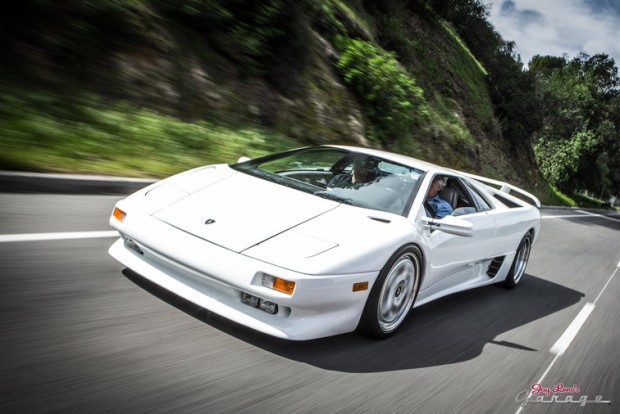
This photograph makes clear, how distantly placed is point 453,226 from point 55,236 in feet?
9.40

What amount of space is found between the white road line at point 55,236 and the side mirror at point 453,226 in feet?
8.18

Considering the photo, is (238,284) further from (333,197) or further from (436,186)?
(436,186)

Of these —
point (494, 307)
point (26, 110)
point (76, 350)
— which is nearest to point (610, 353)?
point (494, 307)

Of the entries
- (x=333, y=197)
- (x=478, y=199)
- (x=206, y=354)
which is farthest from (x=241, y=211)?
(x=478, y=199)

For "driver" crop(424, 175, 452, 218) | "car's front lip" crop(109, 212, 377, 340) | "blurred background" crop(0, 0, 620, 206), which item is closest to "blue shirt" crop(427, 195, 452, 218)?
"driver" crop(424, 175, 452, 218)

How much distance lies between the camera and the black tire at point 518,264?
5949mm

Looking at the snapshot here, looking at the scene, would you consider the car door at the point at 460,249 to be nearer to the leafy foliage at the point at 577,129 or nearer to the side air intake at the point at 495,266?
the side air intake at the point at 495,266

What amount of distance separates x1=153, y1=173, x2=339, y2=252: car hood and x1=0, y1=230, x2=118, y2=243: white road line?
1200mm

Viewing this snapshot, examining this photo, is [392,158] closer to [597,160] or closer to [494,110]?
[494,110]

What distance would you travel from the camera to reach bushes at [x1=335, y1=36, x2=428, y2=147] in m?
14.1

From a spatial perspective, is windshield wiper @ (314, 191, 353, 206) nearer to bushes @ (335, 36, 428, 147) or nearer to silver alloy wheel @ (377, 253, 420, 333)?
silver alloy wheel @ (377, 253, 420, 333)

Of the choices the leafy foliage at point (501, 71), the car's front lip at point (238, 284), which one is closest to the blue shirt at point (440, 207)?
the car's front lip at point (238, 284)

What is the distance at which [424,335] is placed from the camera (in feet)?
13.0

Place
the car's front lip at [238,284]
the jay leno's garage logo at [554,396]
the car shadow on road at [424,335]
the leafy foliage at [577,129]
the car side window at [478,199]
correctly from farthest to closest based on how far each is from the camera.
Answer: the leafy foliage at [577,129] → the car side window at [478,199] → the jay leno's garage logo at [554,396] → the car shadow on road at [424,335] → the car's front lip at [238,284]
